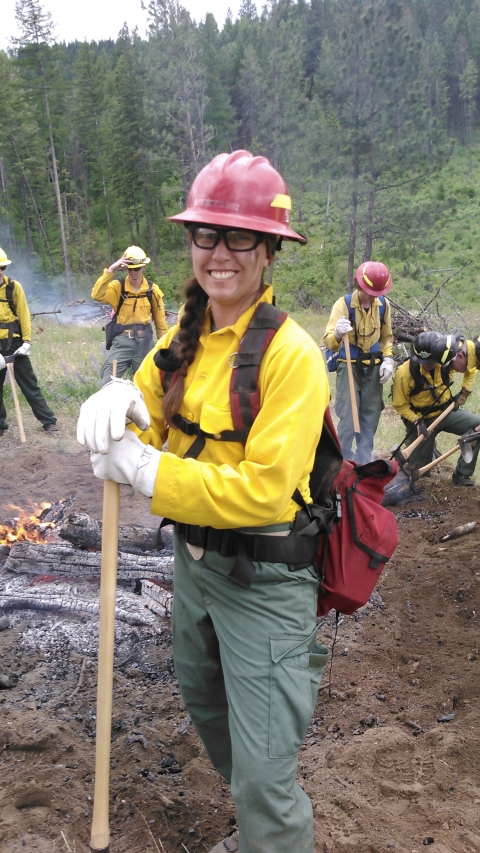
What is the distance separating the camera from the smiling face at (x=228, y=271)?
7.03 ft

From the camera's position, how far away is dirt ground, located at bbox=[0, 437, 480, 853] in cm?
271

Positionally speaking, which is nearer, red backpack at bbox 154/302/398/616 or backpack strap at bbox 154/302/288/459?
backpack strap at bbox 154/302/288/459

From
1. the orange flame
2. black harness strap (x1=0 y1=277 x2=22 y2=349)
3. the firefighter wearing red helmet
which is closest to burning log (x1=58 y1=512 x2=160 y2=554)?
the orange flame

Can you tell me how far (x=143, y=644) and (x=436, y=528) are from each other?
344 cm

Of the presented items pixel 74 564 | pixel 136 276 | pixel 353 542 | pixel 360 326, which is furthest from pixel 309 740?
pixel 136 276

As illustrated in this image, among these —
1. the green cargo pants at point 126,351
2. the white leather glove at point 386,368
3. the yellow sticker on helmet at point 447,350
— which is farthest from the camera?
the green cargo pants at point 126,351

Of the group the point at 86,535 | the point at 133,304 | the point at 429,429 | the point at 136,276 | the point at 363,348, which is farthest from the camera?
the point at 133,304

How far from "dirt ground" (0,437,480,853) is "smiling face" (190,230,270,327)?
2075 millimetres

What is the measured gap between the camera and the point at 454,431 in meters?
7.61

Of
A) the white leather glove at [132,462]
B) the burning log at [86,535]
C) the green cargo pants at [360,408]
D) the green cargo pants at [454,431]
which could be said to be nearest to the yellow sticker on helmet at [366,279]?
the green cargo pants at [360,408]

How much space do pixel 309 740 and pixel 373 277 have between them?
480cm

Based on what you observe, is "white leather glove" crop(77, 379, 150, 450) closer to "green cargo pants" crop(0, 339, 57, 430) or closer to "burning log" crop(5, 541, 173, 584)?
"burning log" crop(5, 541, 173, 584)

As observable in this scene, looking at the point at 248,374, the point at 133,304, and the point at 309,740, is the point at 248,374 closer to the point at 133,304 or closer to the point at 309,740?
the point at 309,740

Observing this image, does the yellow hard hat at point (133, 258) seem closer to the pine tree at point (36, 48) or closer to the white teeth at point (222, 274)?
the white teeth at point (222, 274)
